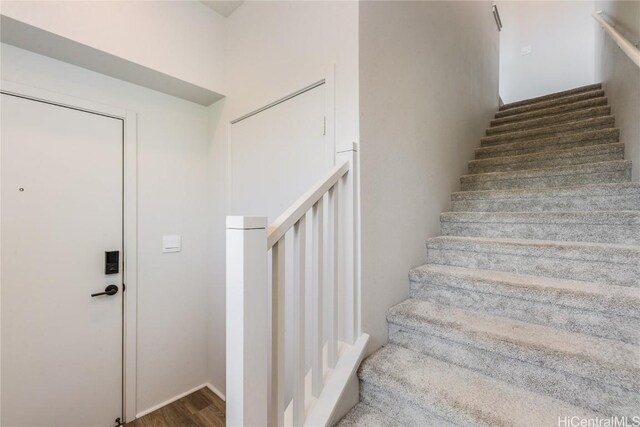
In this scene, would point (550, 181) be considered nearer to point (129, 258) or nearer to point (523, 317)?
point (523, 317)

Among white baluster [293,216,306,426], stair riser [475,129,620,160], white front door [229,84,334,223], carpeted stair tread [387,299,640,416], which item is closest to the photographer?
carpeted stair tread [387,299,640,416]

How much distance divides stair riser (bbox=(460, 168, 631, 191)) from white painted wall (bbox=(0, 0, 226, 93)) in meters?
2.30

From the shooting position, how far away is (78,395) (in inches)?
68.3

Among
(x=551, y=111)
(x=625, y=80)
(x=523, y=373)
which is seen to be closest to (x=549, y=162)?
(x=625, y=80)

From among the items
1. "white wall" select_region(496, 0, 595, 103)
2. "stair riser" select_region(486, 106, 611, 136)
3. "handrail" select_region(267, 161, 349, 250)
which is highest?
"white wall" select_region(496, 0, 595, 103)

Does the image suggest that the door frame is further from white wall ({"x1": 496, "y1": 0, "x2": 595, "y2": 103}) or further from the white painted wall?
white wall ({"x1": 496, "y1": 0, "x2": 595, "y2": 103})

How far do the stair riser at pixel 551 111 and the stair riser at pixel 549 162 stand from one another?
123 centimetres

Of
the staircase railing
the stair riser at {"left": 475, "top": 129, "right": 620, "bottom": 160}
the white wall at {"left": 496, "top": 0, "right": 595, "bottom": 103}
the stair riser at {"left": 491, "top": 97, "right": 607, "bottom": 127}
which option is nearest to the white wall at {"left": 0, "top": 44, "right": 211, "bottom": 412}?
the staircase railing

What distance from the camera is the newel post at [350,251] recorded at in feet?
4.25

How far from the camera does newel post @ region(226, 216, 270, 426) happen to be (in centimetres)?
84

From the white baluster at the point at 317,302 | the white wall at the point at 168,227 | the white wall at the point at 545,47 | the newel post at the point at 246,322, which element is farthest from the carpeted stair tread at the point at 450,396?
the white wall at the point at 545,47

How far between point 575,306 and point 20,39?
10.1 ft

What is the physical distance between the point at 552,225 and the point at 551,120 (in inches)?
79.4

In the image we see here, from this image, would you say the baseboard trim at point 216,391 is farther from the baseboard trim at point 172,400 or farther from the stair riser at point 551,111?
the stair riser at point 551,111
